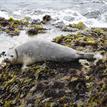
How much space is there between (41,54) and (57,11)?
822cm

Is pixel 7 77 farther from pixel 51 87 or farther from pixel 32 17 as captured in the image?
pixel 32 17

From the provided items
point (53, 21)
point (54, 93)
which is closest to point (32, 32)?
point (53, 21)

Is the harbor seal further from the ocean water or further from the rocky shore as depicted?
the ocean water

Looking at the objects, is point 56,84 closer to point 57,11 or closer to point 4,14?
point 4,14

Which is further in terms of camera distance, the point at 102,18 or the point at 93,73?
the point at 102,18

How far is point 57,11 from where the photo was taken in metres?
13.5

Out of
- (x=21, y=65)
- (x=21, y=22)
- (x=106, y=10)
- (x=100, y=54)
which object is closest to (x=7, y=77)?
(x=21, y=65)

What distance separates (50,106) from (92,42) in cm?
227

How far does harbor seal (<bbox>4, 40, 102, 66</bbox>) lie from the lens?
5250mm

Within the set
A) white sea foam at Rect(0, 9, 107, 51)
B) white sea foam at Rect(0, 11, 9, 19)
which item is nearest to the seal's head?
white sea foam at Rect(0, 9, 107, 51)

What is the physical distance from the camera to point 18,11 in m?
13.7

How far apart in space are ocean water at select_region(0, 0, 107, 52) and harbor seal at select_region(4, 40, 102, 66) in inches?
136

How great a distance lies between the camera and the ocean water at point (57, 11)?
438 inches

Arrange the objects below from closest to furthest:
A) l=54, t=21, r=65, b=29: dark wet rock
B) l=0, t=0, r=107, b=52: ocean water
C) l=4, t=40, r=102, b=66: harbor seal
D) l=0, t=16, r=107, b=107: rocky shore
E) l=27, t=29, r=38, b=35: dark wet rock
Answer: l=0, t=16, r=107, b=107: rocky shore, l=4, t=40, r=102, b=66: harbor seal, l=27, t=29, r=38, b=35: dark wet rock, l=54, t=21, r=65, b=29: dark wet rock, l=0, t=0, r=107, b=52: ocean water
